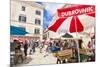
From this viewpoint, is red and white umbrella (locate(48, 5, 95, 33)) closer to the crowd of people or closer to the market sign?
the market sign

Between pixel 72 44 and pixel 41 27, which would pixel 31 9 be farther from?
pixel 72 44

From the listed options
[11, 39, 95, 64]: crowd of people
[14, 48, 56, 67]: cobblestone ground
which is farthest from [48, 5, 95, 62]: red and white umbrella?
[14, 48, 56, 67]: cobblestone ground

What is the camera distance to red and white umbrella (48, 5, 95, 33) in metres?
1.81

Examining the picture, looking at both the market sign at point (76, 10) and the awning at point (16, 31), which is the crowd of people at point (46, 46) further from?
the market sign at point (76, 10)

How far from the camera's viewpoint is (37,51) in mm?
1738

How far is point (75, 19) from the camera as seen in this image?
1.85 metres

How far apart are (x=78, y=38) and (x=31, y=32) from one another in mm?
471

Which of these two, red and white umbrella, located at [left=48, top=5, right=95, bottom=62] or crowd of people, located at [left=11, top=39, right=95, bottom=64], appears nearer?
crowd of people, located at [left=11, top=39, right=95, bottom=64]

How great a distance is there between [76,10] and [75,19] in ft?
0.30

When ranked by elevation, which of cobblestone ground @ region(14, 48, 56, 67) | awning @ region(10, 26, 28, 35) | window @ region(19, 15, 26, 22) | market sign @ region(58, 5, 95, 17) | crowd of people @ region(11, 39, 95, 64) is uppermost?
market sign @ region(58, 5, 95, 17)

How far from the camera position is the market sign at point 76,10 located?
182cm

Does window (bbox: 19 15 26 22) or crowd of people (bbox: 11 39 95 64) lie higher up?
window (bbox: 19 15 26 22)

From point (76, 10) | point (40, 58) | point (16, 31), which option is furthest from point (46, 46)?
point (76, 10)
